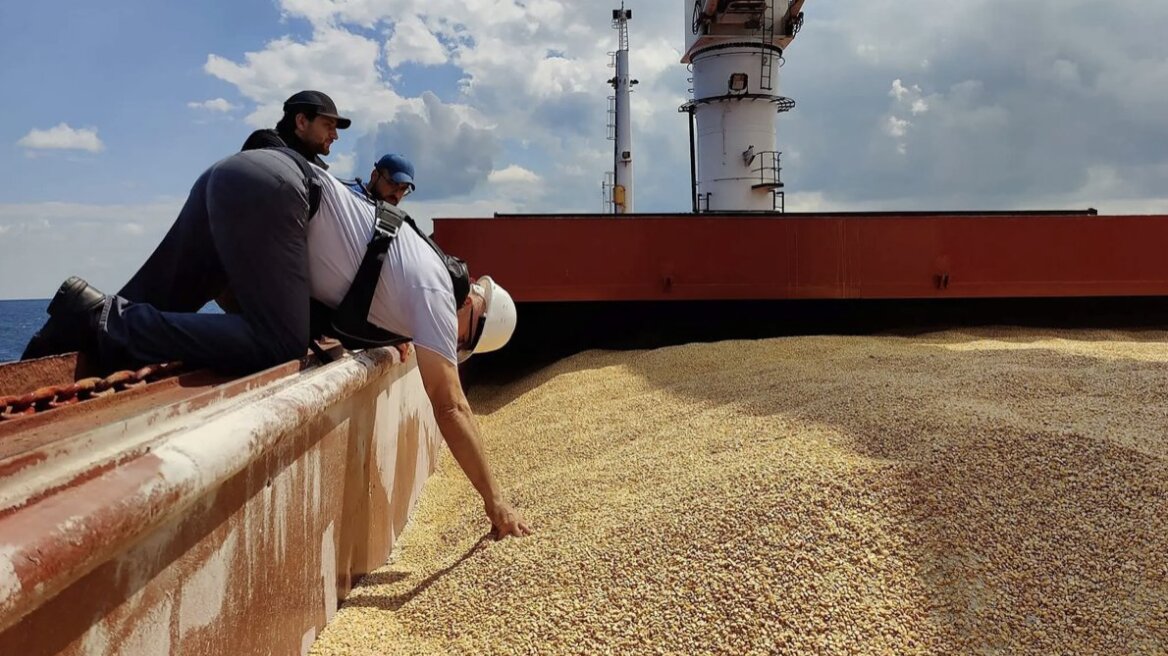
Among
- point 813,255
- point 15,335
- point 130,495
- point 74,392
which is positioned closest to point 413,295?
point 74,392

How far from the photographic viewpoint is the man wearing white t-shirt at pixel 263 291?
5.98 ft

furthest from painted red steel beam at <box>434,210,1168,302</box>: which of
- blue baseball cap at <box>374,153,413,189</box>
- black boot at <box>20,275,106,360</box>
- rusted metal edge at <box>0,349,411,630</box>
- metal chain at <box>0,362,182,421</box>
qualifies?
rusted metal edge at <box>0,349,411,630</box>

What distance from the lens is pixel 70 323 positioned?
70.8 inches

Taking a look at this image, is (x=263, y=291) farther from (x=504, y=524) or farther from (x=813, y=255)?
(x=813, y=255)

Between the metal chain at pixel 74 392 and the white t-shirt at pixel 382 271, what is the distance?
20.3 inches

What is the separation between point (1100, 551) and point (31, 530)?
2111mm

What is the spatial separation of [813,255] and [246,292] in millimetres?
4695

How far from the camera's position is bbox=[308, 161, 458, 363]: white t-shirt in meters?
2.06

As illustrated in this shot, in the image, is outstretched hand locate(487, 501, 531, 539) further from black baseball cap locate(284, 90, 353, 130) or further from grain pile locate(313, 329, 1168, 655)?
black baseball cap locate(284, 90, 353, 130)

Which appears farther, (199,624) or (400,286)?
(400,286)

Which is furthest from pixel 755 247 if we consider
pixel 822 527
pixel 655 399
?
pixel 822 527

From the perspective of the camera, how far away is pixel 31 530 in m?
0.79

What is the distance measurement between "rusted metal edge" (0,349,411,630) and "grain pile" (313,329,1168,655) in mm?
726

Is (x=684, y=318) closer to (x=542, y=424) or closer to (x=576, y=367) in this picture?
(x=576, y=367)
